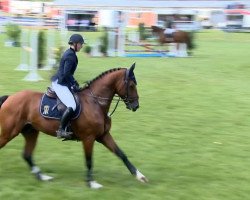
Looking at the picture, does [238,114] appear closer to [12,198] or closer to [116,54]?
[12,198]

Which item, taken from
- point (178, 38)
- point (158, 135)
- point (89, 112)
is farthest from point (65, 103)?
point (178, 38)

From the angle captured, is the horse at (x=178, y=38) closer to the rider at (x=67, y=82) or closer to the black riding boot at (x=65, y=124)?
the rider at (x=67, y=82)

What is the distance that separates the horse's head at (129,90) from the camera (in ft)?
20.8

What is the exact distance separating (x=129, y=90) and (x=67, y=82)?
0.84 m

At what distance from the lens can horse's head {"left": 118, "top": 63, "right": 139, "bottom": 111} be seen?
634 cm

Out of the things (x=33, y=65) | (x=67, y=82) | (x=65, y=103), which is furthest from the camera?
(x=33, y=65)

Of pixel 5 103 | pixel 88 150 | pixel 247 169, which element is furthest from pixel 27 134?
pixel 247 169

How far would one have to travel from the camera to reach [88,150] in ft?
20.6

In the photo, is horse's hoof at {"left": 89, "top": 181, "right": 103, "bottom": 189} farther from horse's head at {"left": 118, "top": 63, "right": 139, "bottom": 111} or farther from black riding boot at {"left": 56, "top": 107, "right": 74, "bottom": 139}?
horse's head at {"left": 118, "top": 63, "right": 139, "bottom": 111}

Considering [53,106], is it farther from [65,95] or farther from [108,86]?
[108,86]

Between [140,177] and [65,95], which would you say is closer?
[65,95]

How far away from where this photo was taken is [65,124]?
620cm

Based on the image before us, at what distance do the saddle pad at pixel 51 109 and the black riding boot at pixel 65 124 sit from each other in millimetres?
111

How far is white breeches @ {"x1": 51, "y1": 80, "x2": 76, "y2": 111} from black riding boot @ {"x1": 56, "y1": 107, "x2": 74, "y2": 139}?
0.27 feet
